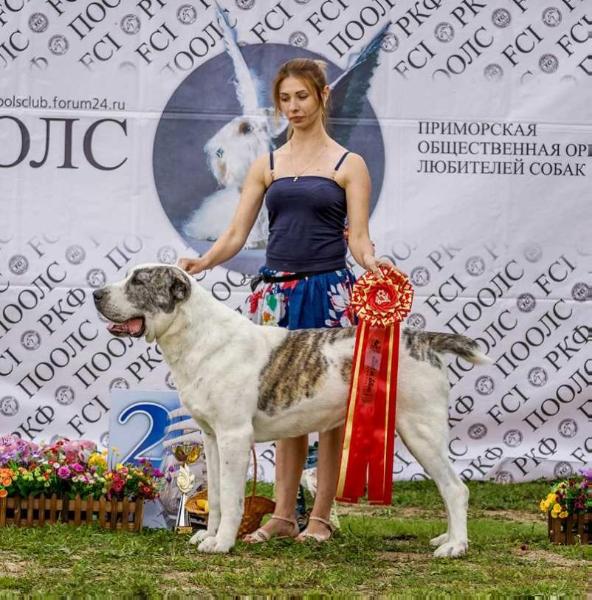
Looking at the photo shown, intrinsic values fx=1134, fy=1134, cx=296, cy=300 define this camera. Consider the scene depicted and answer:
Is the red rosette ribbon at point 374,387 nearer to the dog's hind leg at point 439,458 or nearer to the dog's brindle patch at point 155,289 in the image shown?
the dog's hind leg at point 439,458

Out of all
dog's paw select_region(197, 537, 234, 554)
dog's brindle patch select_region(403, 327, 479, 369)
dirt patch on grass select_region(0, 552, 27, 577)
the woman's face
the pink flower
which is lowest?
dirt patch on grass select_region(0, 552, 27, 577)

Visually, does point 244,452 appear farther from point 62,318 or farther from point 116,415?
point 62,318

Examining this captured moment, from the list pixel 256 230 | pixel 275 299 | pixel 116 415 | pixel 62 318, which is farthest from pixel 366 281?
pixel 62 318

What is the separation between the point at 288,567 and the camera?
446 centimetres

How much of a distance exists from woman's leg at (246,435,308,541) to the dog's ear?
933 millimetres

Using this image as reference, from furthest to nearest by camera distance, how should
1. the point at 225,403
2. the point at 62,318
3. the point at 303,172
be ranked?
the point at 62,318 < the point at 303,172 < the point at 225,403

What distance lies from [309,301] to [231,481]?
92 cm

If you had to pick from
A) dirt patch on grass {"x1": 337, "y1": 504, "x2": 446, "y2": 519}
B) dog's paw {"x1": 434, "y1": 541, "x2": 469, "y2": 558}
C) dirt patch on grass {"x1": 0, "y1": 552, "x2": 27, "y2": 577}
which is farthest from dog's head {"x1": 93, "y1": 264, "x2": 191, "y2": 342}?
dirt patch on grass {"x1": 337, "y1": 504, "x2": 446, "y2": 519}

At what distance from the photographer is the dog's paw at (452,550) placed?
4.84m

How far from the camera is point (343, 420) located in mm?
5031

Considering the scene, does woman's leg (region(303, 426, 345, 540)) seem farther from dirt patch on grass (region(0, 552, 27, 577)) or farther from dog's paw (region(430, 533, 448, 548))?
dirt patch on grass (region(0, 552, 27, 577))

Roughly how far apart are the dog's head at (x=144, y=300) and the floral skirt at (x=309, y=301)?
1.74 feet

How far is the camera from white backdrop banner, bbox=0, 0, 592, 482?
7.47 m

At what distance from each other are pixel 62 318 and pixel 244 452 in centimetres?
304
